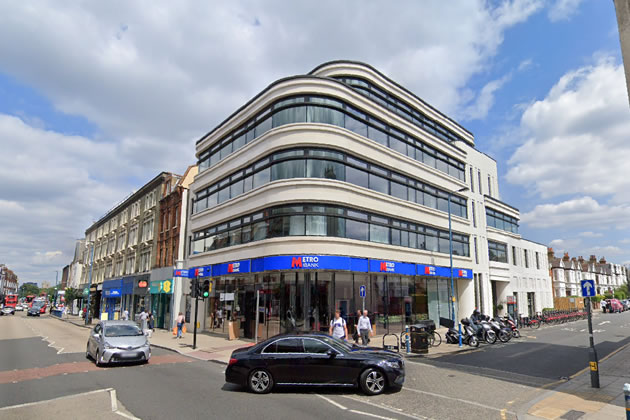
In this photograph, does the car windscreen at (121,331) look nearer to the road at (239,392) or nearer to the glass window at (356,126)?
the road at (239,392)

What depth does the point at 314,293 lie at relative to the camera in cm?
2069

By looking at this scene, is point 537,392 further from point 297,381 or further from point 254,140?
point 254,140

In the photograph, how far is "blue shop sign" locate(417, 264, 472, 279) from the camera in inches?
1064

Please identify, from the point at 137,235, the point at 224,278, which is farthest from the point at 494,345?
the point at 137,235

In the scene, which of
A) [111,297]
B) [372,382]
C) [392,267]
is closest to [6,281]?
[111,297]

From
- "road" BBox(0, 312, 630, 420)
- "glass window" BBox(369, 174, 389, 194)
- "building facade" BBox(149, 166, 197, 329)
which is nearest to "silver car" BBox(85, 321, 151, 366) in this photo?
"road" BBox(0, 312, 630, 420)

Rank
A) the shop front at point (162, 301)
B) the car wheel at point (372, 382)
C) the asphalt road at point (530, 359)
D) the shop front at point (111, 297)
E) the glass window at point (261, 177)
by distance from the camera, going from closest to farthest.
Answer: the car wheel at point (372, 382), the asphalt road at point (530, 359), the glass window at point (261, 177), the shop front at point (162, 301), the shop front at point (111, 297)

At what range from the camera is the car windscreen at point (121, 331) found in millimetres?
14812

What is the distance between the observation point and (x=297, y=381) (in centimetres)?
999

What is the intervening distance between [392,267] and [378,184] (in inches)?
206

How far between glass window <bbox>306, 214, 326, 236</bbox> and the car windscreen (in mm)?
9287

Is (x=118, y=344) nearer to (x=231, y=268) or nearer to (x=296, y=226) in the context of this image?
(x=296, y=226)

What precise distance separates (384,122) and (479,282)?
1797 cm

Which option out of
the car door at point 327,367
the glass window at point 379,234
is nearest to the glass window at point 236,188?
the glass window at point 379,234
